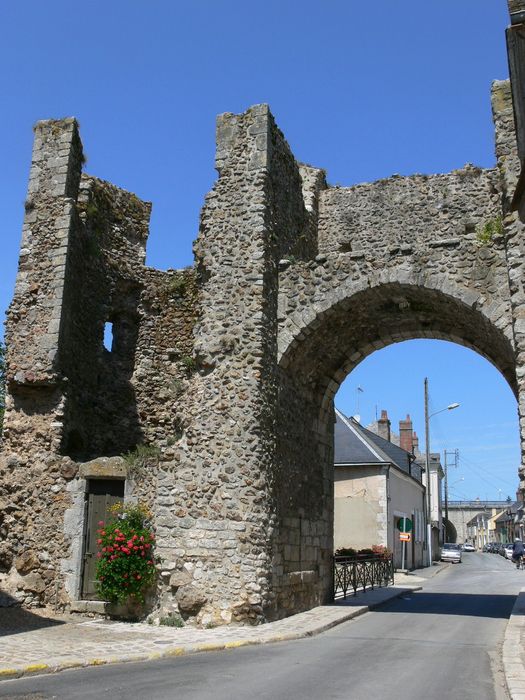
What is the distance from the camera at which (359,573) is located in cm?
1561

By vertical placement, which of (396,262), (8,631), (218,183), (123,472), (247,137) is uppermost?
(247,137)

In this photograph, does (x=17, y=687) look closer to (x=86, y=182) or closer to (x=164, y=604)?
(x=164, y=604)

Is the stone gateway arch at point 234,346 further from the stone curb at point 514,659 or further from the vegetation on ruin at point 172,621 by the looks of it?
the stone curb at point 514,659

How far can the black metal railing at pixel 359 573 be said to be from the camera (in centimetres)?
1416

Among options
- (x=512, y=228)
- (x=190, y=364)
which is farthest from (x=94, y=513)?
(x=512, y=228)

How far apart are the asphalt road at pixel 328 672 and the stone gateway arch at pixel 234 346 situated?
1821mm

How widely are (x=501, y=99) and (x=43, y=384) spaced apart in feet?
26.9

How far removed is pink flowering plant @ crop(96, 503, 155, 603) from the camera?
9.91 metres

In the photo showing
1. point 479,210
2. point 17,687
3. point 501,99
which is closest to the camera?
point 17,687

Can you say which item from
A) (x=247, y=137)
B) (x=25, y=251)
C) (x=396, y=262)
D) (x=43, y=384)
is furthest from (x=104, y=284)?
(x=396, y=262)

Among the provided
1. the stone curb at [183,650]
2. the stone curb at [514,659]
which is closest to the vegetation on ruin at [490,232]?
the stone curb at [514,659]

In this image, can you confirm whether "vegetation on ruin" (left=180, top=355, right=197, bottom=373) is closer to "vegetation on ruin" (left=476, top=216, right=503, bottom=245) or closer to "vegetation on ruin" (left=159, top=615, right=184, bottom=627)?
"vegetation on ruin" (left=159, top=615, right=184, bottom=627)

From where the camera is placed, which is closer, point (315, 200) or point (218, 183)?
point (218, 183)

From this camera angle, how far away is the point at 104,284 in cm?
1312
